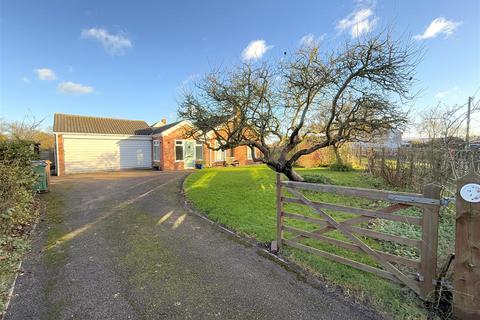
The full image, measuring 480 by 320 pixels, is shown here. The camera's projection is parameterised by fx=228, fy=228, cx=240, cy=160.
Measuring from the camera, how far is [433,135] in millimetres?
6566

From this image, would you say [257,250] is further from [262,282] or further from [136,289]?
[136,289]

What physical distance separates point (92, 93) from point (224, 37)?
49.4ft

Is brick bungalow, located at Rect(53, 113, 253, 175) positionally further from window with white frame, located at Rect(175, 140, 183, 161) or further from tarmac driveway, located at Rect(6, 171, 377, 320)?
tarmac driveway, located at Rect(6, 171, 377, 320)

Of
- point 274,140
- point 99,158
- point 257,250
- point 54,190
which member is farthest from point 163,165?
point 257,250

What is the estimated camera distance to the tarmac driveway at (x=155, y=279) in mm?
2463

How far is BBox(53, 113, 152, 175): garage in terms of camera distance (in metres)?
15.9

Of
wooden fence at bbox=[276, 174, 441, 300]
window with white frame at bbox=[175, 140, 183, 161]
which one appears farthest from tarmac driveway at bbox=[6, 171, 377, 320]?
window with white frame at bbox=[175, 140, 183, 161]

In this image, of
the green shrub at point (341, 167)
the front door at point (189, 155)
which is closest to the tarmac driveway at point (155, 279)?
the green shrub at point (341, 167)

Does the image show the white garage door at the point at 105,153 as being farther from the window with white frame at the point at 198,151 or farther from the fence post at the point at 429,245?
the fence post at the point at 429,245

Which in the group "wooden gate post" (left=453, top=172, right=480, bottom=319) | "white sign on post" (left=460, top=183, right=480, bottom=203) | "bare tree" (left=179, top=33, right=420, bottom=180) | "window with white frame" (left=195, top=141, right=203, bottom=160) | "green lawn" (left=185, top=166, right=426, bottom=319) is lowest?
"green lawn" (left=185, top=166, right=426, bottom=319)

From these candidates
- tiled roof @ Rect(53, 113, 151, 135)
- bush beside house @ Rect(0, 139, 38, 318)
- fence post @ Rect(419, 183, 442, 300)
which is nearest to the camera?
fence post @ Rect(419, 183, 442, 300)

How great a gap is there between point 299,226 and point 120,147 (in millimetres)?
17284

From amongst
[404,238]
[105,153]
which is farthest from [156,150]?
[404,238]

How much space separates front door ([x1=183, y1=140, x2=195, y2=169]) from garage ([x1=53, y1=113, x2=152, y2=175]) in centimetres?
312
